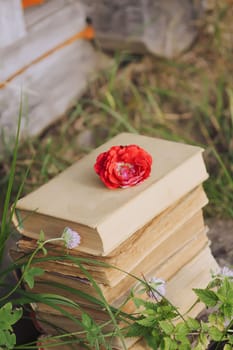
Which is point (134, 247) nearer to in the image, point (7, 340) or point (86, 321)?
point (86, 321)

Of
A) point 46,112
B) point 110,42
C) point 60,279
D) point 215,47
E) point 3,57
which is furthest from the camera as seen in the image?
point 215,47

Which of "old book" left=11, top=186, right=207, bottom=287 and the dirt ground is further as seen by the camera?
the dirt ground

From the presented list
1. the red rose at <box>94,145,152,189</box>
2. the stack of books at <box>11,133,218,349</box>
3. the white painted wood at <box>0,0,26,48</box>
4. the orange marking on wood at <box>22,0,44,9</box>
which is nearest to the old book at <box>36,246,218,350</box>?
the stack of books at <box>11,133,218,349</box>

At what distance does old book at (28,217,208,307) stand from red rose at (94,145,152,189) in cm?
17

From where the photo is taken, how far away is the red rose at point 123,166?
1487mm

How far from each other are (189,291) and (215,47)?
1.59 m

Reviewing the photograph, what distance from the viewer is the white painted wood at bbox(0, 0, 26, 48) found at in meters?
2.41

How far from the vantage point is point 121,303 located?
151 centimetres

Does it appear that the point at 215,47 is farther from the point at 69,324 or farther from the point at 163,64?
the point at 69,324

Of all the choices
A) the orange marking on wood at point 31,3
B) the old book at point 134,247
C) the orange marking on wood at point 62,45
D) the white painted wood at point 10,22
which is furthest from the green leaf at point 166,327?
the orange marking on wood at point 31,3

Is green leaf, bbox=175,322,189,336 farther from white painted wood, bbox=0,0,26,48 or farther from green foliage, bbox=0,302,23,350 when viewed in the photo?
white painted wood, bbox=0,0,26,48

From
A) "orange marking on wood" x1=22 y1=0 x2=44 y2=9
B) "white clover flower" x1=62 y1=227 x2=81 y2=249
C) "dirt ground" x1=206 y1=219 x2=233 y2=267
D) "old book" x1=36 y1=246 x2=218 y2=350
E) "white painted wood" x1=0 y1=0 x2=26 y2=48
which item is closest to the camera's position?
"white clover flower" x1=62 y1=227 x2=81 y2=249

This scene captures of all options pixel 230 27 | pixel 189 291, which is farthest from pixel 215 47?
pixel 189 291

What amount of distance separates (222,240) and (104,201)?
2.26ft
